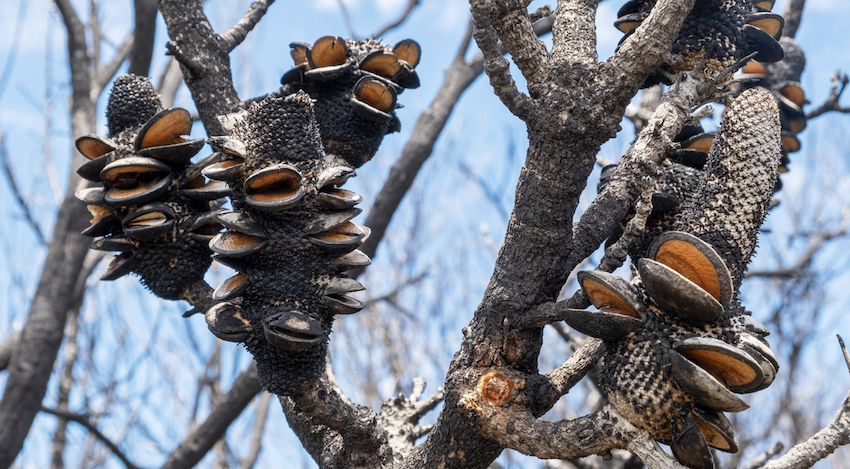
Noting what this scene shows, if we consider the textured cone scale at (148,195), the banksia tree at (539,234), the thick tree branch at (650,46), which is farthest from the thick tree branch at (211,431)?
the thick tree branch at (650,46)

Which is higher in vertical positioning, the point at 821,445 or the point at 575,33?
the point at 575,33

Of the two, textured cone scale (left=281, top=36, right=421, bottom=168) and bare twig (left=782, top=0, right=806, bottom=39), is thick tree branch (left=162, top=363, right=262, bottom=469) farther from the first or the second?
bare twig (left=782, top=0, right=806, bottom=39)

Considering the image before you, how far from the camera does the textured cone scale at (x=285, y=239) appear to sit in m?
1.57

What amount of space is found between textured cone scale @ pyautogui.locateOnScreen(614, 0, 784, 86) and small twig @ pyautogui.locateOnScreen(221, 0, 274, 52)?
1228mm

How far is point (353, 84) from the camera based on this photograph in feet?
6.91

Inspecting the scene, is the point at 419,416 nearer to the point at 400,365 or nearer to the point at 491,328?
the point at 491,328

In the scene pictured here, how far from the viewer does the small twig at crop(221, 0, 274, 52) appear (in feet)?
7.83

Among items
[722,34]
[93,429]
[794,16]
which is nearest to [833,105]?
[794,16]

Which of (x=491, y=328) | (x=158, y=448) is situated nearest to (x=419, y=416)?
(x=491, y=328)

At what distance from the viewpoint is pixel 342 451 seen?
1984mm

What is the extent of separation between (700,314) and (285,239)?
81cm

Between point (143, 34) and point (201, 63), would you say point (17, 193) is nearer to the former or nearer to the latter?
point (143, 34)

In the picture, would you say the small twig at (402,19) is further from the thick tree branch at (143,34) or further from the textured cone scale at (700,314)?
the textured cone scale at (700,314)

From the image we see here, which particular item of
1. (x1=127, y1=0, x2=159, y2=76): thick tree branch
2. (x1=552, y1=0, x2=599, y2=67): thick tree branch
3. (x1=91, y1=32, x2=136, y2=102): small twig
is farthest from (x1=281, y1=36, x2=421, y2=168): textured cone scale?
(x1=91, y1=32, x2=136, y2=102): small twig
